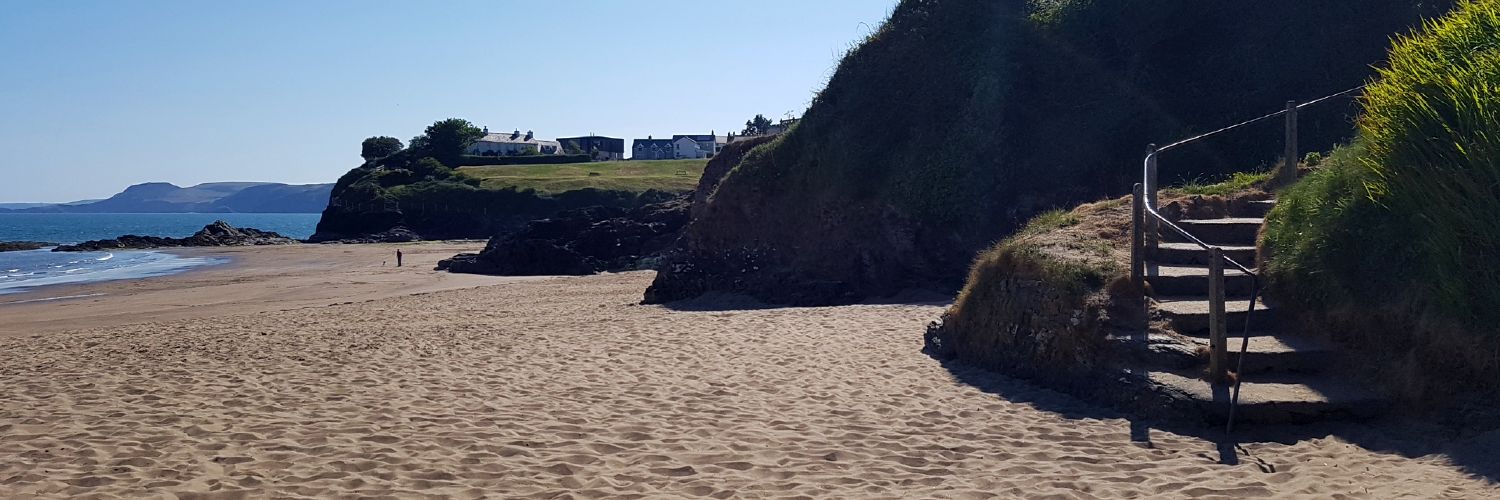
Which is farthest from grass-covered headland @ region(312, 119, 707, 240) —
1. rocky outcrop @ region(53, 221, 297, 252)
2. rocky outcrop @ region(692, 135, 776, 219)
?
rocky outcrop @ region(692, 135, 776, 219)

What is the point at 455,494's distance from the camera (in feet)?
19.0

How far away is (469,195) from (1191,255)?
197 feet

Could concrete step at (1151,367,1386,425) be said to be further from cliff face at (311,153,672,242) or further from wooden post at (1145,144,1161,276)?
cliff face at (311,153,672,242)

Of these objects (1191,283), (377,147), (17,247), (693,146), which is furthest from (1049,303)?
(693,146)

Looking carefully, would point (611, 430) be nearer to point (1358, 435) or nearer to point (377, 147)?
point (1358, 435)

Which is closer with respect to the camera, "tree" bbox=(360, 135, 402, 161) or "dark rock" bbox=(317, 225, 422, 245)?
"dark rock" bbox=(317, 225, 422, 245)

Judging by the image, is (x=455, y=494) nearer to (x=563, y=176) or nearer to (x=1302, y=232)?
(x=1302, y=232)

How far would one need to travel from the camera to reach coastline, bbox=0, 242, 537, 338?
64.0 ft

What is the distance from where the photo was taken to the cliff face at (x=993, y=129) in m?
16.7

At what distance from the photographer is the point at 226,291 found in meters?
26.1

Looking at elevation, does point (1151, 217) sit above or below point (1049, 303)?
above

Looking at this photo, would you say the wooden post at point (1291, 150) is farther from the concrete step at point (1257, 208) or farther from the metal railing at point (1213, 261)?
the concrete step at point (1257, 208)

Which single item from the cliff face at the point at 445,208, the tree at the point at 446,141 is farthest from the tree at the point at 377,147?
the cliff face at the point at 445,208

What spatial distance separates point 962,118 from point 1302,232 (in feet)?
33.5
